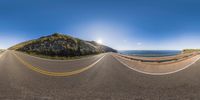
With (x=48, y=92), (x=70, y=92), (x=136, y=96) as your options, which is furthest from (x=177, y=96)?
(x=48, y=92)

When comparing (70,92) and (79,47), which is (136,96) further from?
(79,47)

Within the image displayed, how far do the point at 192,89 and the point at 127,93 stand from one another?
2443 mm

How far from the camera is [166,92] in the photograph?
23.3 feet

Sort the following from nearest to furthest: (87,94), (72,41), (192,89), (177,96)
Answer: (177,96), (87,94), (192,89), (72,41)

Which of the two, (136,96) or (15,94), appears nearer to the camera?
(136,96)

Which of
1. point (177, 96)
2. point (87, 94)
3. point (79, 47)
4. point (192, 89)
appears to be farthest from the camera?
point (79, 47)

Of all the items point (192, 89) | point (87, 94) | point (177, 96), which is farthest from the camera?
point (192, 89)

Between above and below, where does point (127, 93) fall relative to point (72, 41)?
below

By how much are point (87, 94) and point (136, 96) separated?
1605 mm

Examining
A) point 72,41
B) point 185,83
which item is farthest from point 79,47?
point 185,83

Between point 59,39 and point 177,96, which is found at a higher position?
point 59,39

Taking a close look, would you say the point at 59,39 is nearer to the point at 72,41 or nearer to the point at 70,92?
the point at 72,41

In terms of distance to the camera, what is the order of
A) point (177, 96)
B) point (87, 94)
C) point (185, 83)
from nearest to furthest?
point (177, 96), point (87, 94), point (185, 83)

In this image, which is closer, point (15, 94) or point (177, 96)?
point (177, 96)
